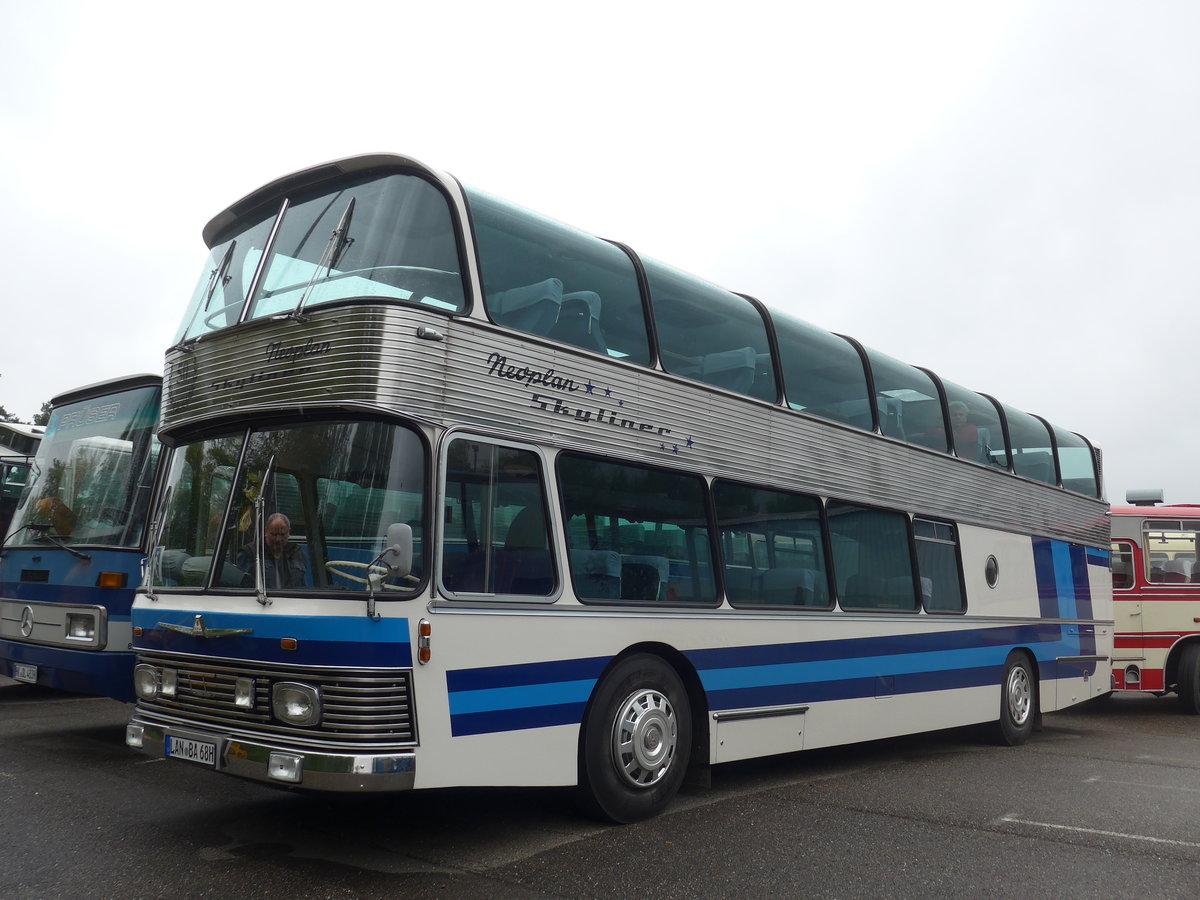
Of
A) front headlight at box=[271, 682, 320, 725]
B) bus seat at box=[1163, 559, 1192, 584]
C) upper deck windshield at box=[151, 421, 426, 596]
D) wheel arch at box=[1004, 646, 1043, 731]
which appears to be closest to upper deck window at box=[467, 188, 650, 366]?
upper deck windshield at box=[151, 421, 426, 596]

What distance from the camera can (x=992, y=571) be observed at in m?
10.9

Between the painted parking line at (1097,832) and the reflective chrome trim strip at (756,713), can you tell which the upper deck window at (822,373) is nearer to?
the reflective chrome trim strip at (756,713)

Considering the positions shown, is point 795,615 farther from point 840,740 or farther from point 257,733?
point 257,733

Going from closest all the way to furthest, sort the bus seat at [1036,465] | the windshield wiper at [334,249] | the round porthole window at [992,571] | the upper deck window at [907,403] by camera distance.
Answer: the windshield wiper at [334,249] → the upper deck window at [907,403] → the round porthole window at [992,571] → the bus seat at [1036,465]

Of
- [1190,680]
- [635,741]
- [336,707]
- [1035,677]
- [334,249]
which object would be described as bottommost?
[1190,680]

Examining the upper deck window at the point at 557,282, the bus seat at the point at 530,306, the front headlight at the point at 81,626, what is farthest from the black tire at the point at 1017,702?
the front headlight at the point at 81,626

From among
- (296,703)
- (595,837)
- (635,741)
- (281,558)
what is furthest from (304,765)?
(635,741)

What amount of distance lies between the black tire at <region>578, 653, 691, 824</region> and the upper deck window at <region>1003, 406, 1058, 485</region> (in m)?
6.84

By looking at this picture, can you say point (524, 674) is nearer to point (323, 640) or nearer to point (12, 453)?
point (323, 640)

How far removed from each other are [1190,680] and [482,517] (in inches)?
489

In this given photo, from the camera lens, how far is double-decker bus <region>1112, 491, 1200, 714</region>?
1427 cm

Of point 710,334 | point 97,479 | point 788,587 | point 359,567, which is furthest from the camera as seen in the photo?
point 97,479

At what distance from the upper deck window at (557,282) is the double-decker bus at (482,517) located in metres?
0.02

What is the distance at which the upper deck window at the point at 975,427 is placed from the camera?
11.0 meters
